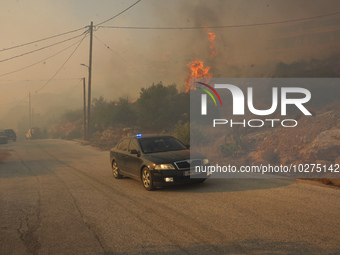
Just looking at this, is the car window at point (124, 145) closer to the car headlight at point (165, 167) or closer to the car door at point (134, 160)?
the car door at point (134, 160)

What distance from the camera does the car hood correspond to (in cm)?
885

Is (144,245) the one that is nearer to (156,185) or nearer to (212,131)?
(156,185)

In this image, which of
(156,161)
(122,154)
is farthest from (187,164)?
(122,154)

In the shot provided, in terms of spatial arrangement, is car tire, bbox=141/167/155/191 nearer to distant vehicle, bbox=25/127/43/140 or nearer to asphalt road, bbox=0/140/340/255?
asphalt road, bbox=0/140/340/255

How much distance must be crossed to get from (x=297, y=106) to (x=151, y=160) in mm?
17551

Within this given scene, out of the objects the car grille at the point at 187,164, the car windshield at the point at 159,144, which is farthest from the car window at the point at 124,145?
the car grille at the point at 187,164

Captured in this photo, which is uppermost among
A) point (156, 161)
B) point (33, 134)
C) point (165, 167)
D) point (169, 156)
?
point (169, 156)

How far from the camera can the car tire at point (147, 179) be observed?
28.9ft

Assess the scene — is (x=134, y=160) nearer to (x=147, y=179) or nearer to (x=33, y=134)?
(x=147, y=179)

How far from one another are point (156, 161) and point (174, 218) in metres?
2.87

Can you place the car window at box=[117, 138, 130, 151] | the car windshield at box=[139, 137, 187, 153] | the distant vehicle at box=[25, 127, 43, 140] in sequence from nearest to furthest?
the car windshield at box=[139, 137, 187, 153]
the car window at box=[117, 138, 130, 151]
the distant vehicle at box=[25, 127, 43, 140]

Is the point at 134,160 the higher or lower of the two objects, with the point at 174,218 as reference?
higher

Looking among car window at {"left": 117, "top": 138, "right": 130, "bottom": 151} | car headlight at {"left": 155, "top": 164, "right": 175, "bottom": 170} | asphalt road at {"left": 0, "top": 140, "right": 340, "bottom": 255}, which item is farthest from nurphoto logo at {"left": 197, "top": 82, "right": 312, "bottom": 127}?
asphalt road at {"left": 0, "top": 140, "right": 340, "bottom": 255}

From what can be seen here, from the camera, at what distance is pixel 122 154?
10711 millimetres
